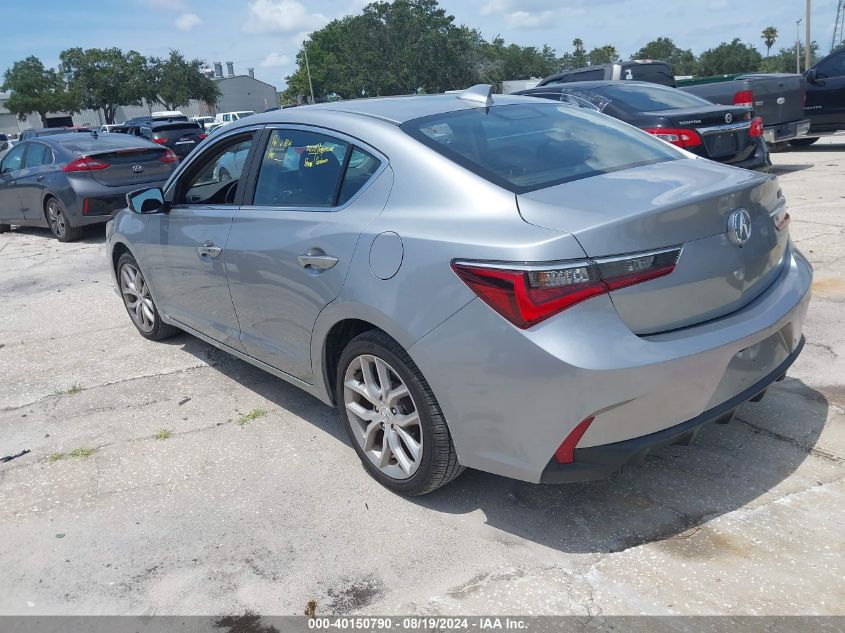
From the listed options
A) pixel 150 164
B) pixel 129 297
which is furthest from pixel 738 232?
pixel 150 164

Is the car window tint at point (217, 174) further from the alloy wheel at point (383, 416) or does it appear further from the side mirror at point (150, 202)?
the alloy wheel at point (383, 416)

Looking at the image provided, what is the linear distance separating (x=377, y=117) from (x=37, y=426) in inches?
110

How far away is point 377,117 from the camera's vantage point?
3.48 metres

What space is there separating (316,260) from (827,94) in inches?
478

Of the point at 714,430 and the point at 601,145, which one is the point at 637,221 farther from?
the point at 714,430

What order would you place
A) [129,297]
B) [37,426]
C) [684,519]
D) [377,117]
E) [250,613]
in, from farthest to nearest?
[129,297]
[37,426]
[377,117]
[684,519]
[250,613]

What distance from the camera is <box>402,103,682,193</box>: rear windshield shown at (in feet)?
10.1

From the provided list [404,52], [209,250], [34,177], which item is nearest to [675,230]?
[209,250]

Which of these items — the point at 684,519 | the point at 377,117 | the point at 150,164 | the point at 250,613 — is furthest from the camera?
the point at 150,164

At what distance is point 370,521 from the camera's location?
3.19 meters

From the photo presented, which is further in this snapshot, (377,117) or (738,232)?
(377,117)

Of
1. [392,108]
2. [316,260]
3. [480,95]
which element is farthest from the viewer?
[480,95]

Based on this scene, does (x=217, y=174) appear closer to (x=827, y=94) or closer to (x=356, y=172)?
(x=356, y=172)

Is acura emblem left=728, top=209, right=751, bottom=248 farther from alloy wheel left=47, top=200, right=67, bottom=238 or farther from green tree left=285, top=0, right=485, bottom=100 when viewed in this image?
green tree left=285, top=0, right=485, bottom=100
